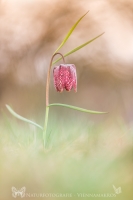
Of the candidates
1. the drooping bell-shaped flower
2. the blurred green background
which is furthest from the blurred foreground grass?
the drooping bell-shaped flower

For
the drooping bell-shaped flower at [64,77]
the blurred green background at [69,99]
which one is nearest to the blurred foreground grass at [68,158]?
the blurred green background at [69,99]

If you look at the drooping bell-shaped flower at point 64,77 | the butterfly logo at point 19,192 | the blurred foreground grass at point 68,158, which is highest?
the drooping bell-shaped flower at point 64,77

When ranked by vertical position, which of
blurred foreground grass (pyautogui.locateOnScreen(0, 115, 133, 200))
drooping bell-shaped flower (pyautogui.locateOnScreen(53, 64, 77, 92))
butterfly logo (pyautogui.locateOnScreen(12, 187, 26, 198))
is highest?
drooping bell-shaped flower (pyautogui.locateOnScreen(53, 64, 77, 92))

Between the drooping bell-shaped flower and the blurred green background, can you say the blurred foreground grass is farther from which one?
the drooping bell-shaped flower

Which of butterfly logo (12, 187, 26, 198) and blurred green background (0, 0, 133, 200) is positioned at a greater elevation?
blurred green background (0, 0, 133, 200)

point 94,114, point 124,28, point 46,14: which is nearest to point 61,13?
point 46,14

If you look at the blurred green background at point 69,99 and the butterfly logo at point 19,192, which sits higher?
the blurred green background at point 69,99

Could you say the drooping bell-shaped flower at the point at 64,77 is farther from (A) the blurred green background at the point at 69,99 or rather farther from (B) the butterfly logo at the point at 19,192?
(B) the butterfly logo at the point at 19,192
